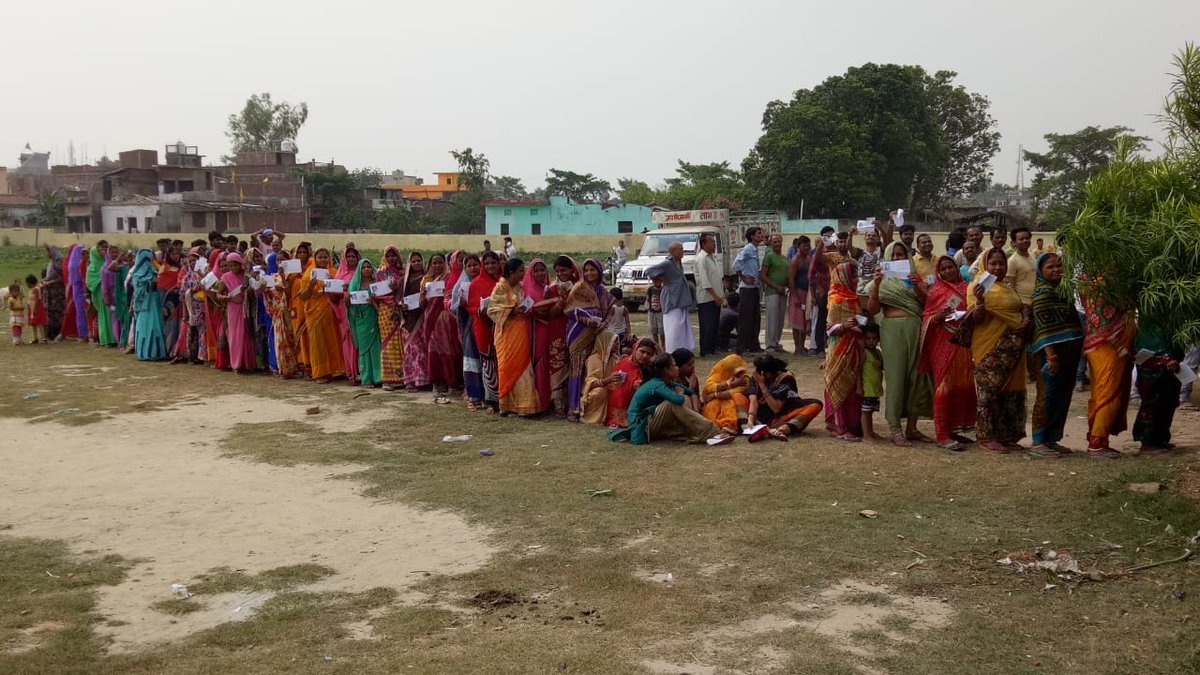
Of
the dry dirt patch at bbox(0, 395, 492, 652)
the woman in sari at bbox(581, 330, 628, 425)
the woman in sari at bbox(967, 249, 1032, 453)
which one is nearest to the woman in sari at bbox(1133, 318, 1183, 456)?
the woman in sari at bbox(967, 249, 1032, 453)

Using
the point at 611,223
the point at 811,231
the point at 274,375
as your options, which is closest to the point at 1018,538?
the point at 274,375

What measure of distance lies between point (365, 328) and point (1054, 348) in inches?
304

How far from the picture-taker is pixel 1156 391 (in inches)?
294

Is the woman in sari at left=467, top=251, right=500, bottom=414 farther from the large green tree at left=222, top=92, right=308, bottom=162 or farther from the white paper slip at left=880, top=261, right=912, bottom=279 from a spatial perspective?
the large green tree at left=222, top=92, right=308, bottom=162

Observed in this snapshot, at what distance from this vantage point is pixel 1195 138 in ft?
18.9

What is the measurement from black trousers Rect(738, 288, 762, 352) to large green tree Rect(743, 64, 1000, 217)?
2692 centimetres

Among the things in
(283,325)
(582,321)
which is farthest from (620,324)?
(283,325)

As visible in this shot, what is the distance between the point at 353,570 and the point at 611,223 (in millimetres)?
45480

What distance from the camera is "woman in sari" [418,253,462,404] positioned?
11508 millimetres

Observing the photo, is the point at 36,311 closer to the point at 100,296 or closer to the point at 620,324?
the point at 100,296

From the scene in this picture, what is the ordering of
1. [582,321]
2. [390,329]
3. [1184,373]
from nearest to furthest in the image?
[1184,373] → [582,321] → [390,329]

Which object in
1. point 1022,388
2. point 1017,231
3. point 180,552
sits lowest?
point 180,552

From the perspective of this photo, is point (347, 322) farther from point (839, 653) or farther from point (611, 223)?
point (611, 223)

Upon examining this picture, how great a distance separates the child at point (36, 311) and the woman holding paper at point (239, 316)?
5.96 metres
